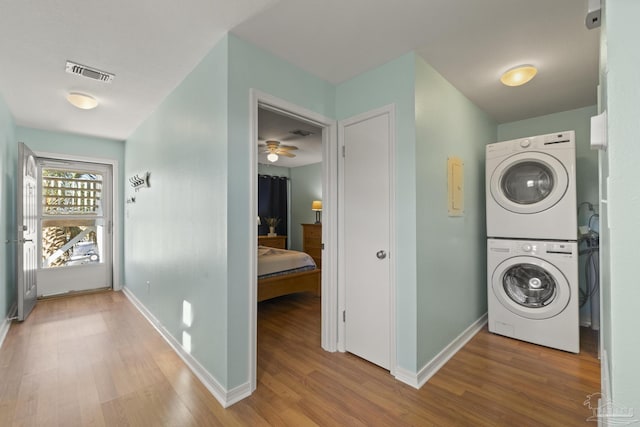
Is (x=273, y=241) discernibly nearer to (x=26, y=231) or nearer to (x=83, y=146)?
(x=83, y=146)

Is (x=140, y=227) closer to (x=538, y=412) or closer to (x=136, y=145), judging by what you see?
(x=136, y=145)

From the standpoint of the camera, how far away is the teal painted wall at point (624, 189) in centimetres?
59

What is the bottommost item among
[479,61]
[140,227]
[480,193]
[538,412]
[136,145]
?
[538,412]

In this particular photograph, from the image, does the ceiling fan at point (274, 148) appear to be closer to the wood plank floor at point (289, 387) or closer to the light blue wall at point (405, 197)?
the light blue wall at point (405, 197)

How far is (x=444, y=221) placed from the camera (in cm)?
239

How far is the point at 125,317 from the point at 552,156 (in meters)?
4.82

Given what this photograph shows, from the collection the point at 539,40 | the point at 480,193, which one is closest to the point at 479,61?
the point at 539,40

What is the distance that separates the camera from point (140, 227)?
11.9 ft

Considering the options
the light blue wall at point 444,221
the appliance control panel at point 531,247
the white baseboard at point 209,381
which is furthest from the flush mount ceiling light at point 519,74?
the white baseboard at point 209,381

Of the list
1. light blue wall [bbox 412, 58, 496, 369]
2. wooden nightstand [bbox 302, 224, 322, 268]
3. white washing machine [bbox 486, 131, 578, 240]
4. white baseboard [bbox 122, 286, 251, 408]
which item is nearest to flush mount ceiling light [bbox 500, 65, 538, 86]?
light blue wall [bbox 412, 58, 496, 369]

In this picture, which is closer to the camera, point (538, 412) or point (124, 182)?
point (538, 412)

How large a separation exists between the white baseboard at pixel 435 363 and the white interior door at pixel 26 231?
4.11 metres

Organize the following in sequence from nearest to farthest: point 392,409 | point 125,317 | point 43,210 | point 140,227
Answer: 1. point 392,409
2. point 125,317
3. point 140,227
4. point 43,210

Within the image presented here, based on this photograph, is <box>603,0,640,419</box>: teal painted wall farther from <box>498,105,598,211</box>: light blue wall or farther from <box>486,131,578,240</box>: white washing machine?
<box>498,105,598,211</box>: light blue wall
